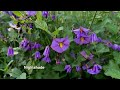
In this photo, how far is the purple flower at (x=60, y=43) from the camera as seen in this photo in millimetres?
1507

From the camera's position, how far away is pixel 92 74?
5.01 ft

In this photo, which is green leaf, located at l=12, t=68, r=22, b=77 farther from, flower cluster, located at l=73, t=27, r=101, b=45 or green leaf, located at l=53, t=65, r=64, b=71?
flower cluster, located at l=73, t=27, r=101, b=45

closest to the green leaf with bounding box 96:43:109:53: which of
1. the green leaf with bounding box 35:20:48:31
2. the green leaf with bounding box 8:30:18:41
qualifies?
the green leaf with bounding box 35:20:48:31

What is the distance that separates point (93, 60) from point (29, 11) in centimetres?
32

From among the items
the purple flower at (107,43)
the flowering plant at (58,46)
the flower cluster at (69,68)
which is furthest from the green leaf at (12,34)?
the purple flower at (107,43)

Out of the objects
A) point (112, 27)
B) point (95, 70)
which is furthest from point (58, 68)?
point (112, 27)

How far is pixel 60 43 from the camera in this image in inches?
59.1

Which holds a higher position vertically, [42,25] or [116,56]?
[42,25]

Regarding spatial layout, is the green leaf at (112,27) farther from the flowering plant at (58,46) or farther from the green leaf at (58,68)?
the green leaf at (58,68)

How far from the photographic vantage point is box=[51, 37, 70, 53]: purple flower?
151cm

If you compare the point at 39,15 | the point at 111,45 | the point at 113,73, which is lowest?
the point at 113,73

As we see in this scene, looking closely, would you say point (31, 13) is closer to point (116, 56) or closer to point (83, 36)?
point (83, 36)

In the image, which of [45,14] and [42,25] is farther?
[45,14]
